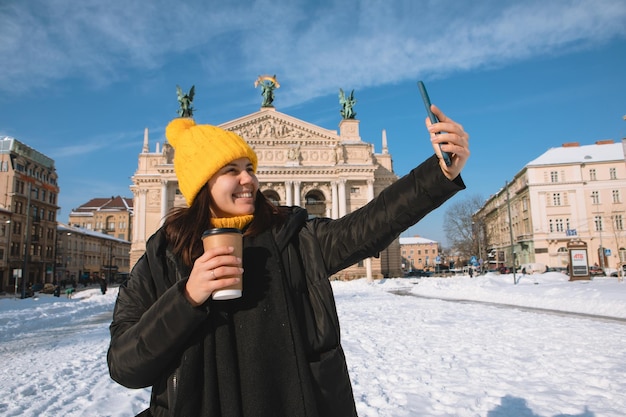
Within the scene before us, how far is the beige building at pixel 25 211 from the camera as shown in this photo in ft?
151

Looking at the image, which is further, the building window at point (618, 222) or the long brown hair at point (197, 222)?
the building window at point (618, 222)

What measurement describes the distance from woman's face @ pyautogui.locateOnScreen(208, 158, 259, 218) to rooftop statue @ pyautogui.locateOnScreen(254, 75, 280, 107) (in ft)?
172

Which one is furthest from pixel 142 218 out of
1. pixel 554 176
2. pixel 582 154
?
pixel 582 154

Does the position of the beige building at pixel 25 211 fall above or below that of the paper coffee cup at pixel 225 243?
above

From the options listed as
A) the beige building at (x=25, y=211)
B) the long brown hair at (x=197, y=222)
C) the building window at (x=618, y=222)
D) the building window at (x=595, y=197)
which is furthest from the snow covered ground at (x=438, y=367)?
the building window at (x=595, y=197)

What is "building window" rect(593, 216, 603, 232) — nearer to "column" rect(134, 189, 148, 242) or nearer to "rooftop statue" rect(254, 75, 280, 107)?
"rooftop statue" rect(254, 75, 280, 107)

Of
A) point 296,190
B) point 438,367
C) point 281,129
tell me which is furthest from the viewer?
point 281,129

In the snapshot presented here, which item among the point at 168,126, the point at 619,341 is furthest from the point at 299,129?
the point at 168,126

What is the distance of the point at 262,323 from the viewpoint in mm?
1549

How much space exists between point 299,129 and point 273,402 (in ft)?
166

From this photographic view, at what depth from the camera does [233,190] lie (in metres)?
1.88

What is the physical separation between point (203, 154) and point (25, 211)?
2327 inches

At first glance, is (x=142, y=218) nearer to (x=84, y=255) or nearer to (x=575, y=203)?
(x=84, y=255)

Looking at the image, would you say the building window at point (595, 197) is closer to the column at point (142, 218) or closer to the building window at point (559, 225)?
the building window at point (559, 225)
